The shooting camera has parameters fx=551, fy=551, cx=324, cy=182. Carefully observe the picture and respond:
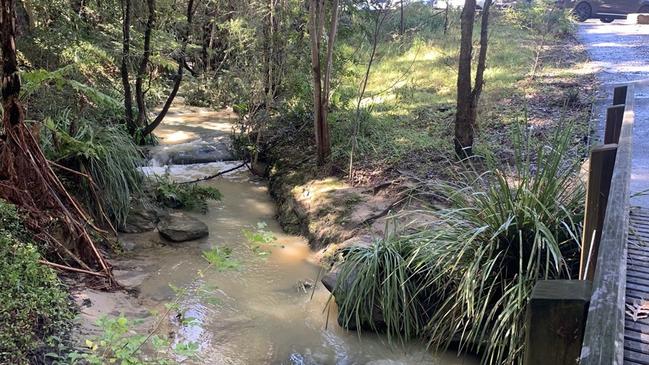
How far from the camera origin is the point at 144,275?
5.86m

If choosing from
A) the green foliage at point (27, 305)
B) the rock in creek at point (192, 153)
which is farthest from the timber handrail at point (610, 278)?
the rock in creek at point (192, 153)

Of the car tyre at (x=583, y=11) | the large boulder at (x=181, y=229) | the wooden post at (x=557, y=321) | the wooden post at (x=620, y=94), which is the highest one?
the car tyre at (x=583, y=11)

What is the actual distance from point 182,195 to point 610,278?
7303mm

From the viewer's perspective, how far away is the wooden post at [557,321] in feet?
4.96

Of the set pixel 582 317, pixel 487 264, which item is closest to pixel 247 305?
pixel 487 264

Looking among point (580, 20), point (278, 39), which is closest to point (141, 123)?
point (278, 39)

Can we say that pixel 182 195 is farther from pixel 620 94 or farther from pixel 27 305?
pixel 620 94

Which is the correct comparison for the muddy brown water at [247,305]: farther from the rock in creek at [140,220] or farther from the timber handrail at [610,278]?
the timber handrail at [610,278]

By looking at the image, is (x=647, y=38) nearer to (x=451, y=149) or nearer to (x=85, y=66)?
(x=451, y=149)

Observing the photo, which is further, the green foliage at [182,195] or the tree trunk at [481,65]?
the green foliage at [182,195]

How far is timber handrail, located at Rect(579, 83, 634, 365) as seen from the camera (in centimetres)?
135

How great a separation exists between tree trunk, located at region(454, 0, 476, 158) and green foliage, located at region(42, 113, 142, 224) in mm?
4360

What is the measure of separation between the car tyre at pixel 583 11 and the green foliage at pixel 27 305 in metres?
22.6

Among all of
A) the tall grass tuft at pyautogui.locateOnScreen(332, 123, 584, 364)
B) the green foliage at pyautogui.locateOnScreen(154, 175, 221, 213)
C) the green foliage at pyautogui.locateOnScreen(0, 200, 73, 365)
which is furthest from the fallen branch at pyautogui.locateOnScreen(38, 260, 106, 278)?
the green foliage at pyautogui.locateOnScreen(154, 175, 221, 213)
